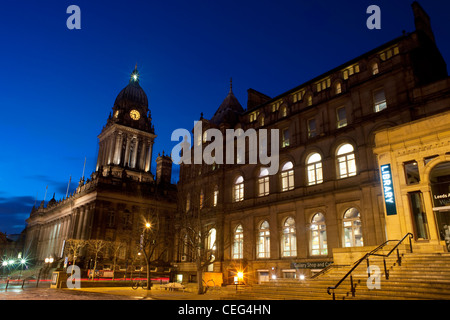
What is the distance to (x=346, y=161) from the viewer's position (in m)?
30.0

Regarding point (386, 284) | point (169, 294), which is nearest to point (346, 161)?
point (386, 284)

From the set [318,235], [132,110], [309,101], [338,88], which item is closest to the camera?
[318,235]

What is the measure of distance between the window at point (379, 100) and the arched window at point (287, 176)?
9.71 m

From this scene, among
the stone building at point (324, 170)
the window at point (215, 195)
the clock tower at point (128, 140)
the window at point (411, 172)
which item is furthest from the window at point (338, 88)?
the clock tower at point (128, 140)

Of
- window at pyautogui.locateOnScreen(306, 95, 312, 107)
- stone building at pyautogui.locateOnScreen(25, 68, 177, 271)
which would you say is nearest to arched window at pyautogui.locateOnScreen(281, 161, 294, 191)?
window at pyautogui.locateOnScreen(306, 95, 312, 107)

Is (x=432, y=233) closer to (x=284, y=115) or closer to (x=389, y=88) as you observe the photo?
(x=389, y=88)

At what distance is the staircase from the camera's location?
1318 centimetres

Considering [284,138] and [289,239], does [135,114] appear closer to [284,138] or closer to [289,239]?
[284,138]

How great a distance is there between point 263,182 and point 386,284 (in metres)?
22.9

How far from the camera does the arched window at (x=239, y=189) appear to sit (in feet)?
129

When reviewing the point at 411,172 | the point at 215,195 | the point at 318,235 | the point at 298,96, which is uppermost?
the point at 298,96

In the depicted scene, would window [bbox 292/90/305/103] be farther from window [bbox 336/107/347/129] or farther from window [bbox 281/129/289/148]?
window [bbox 336/107/347/129]
